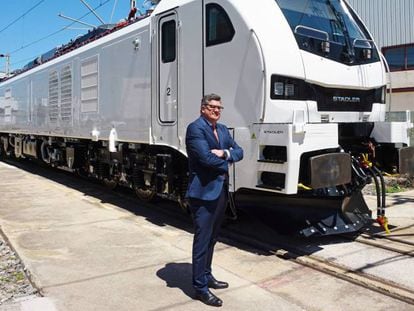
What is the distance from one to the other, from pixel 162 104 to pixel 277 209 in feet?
7.73

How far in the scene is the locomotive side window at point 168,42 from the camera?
717 cm

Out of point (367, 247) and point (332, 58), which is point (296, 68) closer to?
point (332, 58)

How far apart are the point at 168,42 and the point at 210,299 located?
13.3 ft

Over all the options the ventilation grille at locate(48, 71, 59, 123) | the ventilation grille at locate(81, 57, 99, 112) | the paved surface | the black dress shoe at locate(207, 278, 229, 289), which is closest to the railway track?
the paved surface

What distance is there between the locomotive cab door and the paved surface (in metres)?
1.45

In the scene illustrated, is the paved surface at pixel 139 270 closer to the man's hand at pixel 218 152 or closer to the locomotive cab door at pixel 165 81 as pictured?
the man's hand at pixel 218 152

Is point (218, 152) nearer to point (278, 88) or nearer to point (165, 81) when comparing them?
point (278, 88)

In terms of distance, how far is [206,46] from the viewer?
21.2 ft

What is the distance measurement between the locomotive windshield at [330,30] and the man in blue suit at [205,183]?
200 cm

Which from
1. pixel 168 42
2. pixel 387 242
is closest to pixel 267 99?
pixel 168 42

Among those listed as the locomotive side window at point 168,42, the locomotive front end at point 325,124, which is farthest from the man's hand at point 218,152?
the locomotive side window at point 168,42

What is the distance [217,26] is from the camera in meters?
6.30

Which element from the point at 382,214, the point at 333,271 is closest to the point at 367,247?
the point at 382,214

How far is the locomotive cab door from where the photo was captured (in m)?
7.12
